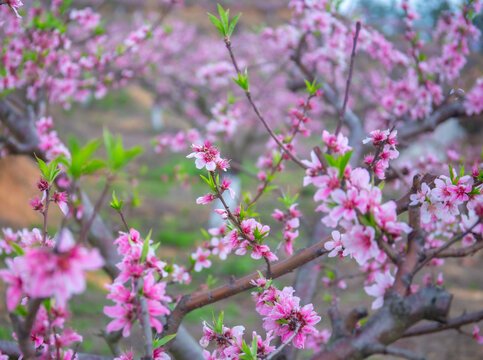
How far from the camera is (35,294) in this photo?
760 mm

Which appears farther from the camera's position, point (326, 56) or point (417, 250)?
point (326, 56)

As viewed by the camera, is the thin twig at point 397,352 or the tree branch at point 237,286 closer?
the thin twig at point 397,352

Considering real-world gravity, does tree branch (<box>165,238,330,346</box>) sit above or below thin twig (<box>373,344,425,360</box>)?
above

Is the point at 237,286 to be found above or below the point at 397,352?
above

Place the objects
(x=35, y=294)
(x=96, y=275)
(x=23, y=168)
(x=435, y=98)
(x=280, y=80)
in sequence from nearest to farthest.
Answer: (x=35, y=294)
(x=435, y=98)
(x=96, y=275)
(x=23, y=168)
(x=280, y=80)

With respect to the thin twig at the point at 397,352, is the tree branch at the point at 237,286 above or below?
above

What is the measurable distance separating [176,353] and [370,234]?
4.93 ft

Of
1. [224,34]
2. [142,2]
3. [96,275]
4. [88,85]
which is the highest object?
[142,2]

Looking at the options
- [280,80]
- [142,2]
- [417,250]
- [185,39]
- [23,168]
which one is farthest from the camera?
[142,2]

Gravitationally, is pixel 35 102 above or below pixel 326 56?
below

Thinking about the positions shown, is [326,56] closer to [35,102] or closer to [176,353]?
[35,102]

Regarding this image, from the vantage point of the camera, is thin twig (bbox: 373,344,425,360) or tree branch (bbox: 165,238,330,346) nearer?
thin twig (bbox: 373,344,425,360)

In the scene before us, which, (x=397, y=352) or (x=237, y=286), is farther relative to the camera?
(x=237, y=286)

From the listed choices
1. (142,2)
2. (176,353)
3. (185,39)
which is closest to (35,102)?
(176,353)
